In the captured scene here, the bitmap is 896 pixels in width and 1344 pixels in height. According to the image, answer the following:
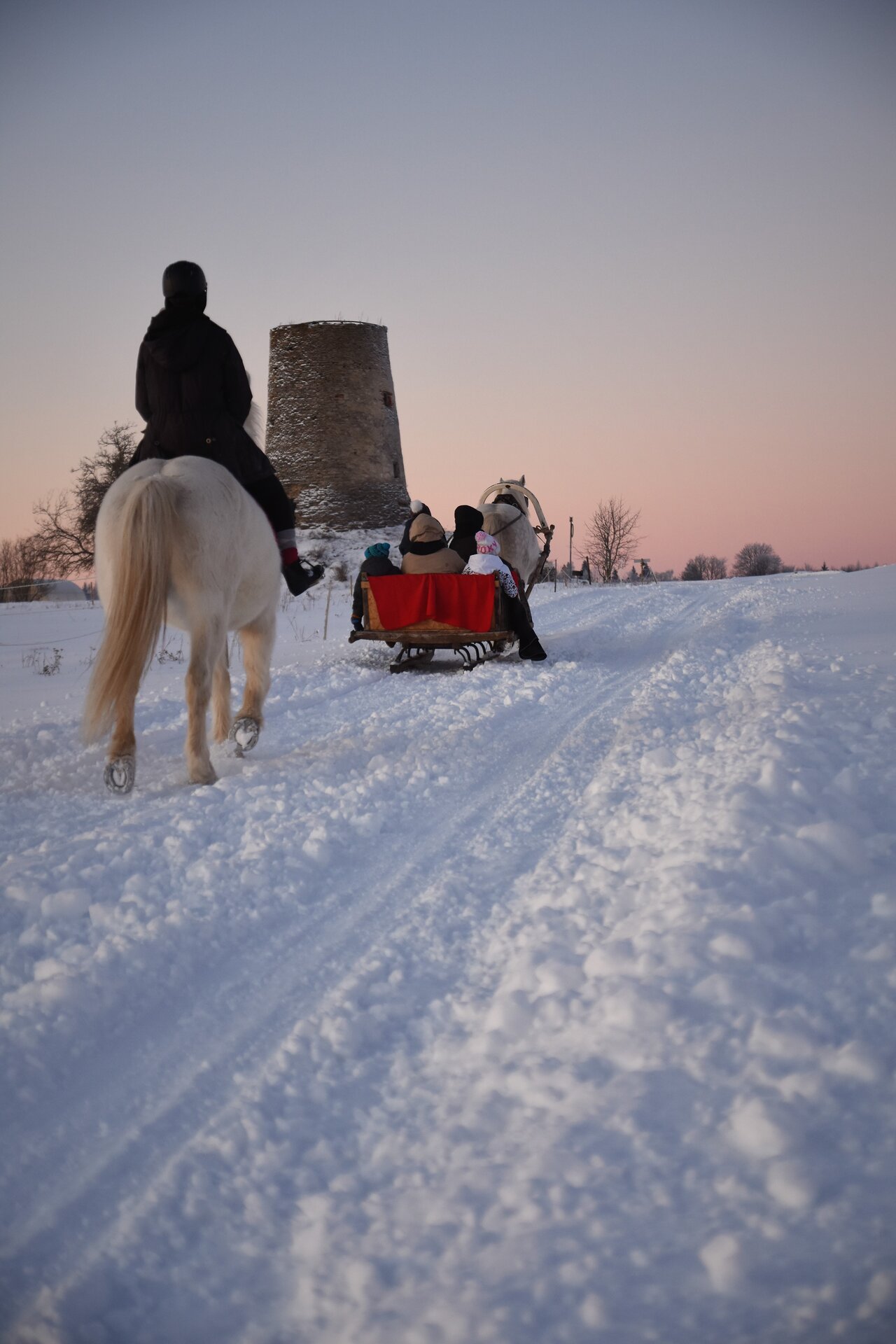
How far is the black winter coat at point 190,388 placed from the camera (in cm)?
480

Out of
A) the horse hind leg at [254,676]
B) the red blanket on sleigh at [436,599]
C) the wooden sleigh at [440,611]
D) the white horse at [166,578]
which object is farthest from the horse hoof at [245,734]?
the red blanket on sleigh at [436,599]

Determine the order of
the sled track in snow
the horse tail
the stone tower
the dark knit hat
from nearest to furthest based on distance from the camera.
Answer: the sled track in snow, the horse tail, the dark knit hat, the stone tower

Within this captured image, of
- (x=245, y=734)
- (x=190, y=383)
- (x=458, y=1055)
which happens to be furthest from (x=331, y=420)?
(x=458, y=1055)

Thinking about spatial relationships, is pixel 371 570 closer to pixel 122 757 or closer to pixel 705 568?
pixel 122 757

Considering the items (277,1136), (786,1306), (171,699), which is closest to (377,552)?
(171,699)

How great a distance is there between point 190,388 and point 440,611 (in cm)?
390

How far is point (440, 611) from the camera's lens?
829cm

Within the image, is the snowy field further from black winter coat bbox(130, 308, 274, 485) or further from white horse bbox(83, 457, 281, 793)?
black winter coat bbox(130, 308, 274, 485)

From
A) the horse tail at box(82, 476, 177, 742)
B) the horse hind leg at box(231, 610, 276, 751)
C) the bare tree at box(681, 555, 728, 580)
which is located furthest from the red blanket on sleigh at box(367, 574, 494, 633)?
the bare tree at box(681, 555, 728, 580)

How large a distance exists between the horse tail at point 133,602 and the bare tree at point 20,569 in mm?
20268

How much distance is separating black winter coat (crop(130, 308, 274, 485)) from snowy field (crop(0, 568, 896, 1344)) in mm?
2004

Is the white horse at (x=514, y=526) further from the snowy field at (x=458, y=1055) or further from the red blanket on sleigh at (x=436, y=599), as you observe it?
the snowy field at (x=458, y=1055)

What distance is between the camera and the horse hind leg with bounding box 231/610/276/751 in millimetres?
5070

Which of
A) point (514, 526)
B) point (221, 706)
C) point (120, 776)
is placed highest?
point (514, 526)
